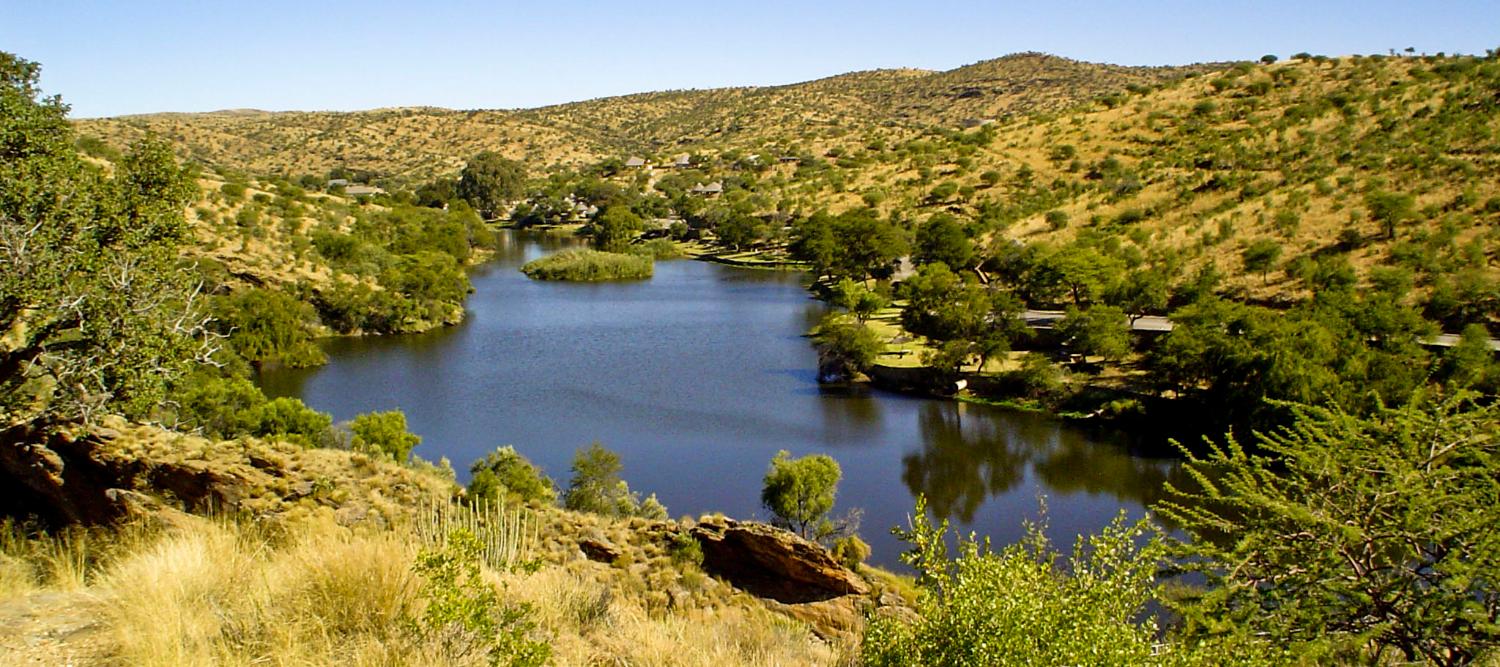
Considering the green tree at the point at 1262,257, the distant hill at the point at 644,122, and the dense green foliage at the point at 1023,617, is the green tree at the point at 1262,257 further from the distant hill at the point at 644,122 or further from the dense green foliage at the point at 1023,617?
the distant hill at the point at 644,122

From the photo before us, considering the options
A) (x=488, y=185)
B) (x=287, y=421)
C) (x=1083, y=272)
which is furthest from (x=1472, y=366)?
(x=488, y=185)

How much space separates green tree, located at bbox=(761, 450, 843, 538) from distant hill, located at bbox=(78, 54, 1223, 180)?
277ft

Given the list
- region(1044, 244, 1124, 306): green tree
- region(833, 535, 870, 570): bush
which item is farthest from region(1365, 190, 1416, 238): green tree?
region(833, 535, 870, 570): bush

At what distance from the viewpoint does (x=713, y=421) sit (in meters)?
29.4

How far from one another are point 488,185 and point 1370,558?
89.8m

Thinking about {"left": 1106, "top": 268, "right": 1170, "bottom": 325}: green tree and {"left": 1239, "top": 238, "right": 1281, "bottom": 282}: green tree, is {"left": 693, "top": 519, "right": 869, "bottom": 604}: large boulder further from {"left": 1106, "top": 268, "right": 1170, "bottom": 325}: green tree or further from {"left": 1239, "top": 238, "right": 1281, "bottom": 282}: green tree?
{"left": 1239, "top": 238, "right": 1281, "bottom": 282}: green tree

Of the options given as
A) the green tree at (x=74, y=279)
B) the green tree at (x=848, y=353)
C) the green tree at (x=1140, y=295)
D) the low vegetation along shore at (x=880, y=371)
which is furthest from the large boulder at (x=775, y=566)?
the green tree at (x=1140, y=295)

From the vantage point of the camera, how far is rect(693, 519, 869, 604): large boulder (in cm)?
1187

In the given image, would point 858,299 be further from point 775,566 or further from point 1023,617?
point 1023,617

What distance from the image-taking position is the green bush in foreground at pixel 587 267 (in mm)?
60750

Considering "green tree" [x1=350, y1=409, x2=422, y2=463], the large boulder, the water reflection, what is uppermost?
the large boulder

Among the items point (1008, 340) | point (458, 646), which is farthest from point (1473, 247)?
point (458, 646)

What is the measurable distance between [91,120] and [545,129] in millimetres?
49738

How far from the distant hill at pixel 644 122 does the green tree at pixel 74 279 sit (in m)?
94.7
